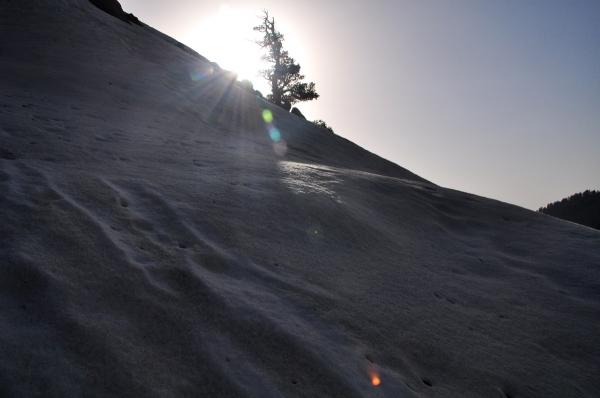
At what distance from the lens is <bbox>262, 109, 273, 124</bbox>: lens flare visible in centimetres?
1115

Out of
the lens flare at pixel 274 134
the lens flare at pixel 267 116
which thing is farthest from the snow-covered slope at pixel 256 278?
the lens flare at pixel 267 116

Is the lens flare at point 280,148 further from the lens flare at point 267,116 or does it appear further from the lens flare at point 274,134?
the lens flare at point 267,116

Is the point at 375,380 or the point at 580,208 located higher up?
the point at 580,208

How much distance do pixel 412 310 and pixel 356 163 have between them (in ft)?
27.2

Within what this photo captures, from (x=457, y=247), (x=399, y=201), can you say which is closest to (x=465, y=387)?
(x=457, y=247)

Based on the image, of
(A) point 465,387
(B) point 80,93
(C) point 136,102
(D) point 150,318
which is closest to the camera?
(D) point 150,318

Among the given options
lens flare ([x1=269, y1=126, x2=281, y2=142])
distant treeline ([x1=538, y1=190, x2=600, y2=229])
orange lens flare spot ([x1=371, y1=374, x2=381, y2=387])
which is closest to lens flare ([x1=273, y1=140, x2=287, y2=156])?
lens flare ([x1=269, y1=126, x2=281, y2=142])

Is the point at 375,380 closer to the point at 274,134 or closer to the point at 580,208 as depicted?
the point at 274,134

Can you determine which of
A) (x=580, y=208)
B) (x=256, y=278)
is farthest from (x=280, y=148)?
(x=580, y=208)

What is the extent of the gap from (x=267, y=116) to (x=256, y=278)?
30.1ft

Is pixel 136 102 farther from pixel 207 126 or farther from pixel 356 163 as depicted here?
pixel 356 163

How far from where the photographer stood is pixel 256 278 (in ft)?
9.27

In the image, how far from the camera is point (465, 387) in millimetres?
2281

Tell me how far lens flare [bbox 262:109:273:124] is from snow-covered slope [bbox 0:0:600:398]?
15.8 ft
